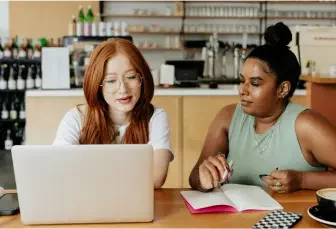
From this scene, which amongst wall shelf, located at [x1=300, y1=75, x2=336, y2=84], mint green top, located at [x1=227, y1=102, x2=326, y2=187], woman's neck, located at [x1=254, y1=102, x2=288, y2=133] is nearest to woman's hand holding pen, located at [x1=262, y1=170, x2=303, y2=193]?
mint green top, located at [x1=227, y1=102, x2=326, y2=187]

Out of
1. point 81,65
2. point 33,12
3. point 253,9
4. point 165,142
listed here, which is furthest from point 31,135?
point 253,9

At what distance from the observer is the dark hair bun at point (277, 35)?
5.61 feet

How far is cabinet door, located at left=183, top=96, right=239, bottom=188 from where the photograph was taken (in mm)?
3791

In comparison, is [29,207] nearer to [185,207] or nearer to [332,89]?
[185,207]

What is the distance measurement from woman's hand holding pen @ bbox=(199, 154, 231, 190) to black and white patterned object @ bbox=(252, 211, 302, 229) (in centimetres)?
21

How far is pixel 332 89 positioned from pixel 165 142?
221 centimetres

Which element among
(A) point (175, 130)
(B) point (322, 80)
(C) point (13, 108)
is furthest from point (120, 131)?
(C) point (13, 108)

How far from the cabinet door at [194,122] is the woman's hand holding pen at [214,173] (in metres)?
2.36

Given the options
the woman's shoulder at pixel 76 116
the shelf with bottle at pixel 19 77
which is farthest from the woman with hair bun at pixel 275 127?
the shelf with bottle at pixel 19 77

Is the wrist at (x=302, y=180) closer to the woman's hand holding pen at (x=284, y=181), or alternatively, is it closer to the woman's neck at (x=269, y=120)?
the woman's hand holding pen at (x=284, y=181)

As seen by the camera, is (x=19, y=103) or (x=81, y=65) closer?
(x=81, y=65)

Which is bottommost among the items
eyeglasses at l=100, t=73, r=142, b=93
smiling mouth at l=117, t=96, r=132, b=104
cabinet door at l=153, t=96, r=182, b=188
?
cabinet door at l=153, t=96, r=182, b=188

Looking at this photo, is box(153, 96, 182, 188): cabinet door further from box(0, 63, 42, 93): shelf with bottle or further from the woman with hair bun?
box(0, 63, 42, 93): shelf with bottle

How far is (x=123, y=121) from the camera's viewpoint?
182 centimetres
